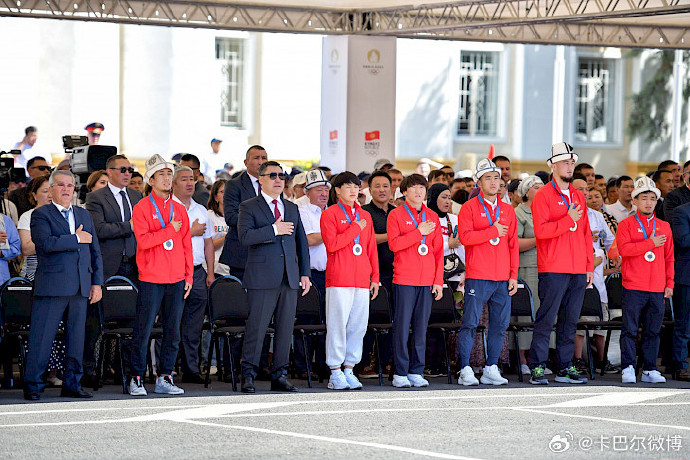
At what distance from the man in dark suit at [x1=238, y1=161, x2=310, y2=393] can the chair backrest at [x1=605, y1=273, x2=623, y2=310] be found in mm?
3655

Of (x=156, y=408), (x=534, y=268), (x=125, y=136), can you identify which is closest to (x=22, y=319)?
(x=156, y=408)

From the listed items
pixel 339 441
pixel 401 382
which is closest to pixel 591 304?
pixel 401 382

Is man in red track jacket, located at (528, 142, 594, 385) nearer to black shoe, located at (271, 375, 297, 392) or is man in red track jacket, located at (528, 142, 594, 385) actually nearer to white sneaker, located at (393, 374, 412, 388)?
white sneaker, located at (393, 374, 412, 388)

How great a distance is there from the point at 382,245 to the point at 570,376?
2.21 m

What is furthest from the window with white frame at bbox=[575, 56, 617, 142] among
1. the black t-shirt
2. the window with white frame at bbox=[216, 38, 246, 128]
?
the black t-shirt

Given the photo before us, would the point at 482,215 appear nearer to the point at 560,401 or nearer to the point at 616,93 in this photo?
the point at 560,401

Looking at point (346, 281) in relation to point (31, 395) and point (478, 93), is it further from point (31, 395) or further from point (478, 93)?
point (478, 93)

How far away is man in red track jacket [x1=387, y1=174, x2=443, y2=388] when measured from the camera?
1172cm

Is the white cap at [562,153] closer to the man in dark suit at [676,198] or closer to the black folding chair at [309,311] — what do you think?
the man in dark suit at [676,198]

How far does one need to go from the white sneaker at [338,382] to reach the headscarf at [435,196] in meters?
2.37

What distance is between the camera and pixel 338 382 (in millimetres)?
11430

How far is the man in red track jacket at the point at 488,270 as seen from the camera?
38.8 ft

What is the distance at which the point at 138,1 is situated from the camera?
18.7 m

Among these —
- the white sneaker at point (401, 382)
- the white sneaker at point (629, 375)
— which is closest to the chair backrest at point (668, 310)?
the white sneaker at point (629, 375)
